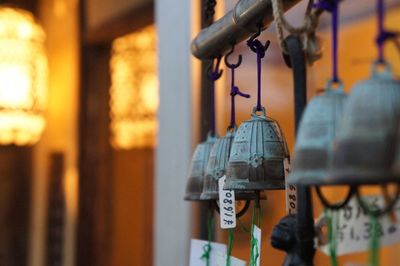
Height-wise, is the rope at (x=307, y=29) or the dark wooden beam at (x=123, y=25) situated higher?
the dark wooden beam at (x=123, y=25)

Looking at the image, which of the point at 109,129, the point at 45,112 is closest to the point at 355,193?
the point at 109,129

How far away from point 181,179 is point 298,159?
4.07ft

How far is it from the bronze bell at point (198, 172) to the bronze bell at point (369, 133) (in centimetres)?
48

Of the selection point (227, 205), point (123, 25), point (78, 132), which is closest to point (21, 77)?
point (78, 132)

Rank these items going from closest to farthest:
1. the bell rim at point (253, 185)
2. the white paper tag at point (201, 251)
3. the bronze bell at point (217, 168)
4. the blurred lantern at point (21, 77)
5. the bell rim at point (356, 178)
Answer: the bell rim at point (356, 178) → the bell rim at point (253, 185) → the bronze bell at point (217, 168) → the white paper tag at point (201, 251) → the blurred lantern at point (21, 77)

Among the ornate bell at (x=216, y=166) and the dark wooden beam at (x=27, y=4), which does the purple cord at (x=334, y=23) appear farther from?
the dark wooden beam at (x=27, y=4)

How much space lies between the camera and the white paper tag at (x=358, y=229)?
74 cm

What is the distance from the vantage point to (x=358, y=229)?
29.7 inches

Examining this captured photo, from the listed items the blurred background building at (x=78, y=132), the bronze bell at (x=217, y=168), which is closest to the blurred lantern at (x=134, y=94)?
the blurred background building at (x=78, y=132)

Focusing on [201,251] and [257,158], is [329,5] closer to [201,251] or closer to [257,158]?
[257,158]

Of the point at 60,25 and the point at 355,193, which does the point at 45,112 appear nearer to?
the point at 60,25

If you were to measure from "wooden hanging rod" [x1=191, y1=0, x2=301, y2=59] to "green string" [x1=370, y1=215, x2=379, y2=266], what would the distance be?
355 mm

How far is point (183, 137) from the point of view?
1.93 metres

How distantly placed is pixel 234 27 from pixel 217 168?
0.21m
